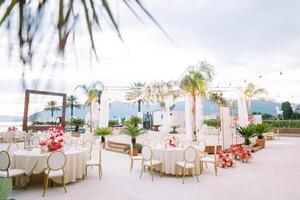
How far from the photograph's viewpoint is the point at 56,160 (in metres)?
4.30

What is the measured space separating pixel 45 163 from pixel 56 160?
448 millimetres

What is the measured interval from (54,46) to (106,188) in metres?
4.35

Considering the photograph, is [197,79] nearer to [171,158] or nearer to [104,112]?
[171,158]

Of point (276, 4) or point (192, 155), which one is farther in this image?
point (192, 155)

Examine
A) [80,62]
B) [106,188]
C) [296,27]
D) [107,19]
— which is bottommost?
[106,188]

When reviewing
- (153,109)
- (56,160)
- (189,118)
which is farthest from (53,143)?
(153,109)

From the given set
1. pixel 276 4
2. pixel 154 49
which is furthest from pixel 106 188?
pixel 276 4

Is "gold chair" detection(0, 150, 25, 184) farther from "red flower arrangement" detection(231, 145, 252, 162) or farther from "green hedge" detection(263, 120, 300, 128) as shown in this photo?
"green hedge" detection(263, 120, 300, 128)

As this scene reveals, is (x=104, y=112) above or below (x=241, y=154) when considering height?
above

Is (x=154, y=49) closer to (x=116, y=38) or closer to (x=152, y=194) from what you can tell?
(x=116, y=38)

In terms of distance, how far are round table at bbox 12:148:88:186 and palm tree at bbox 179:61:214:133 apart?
579 centimetres

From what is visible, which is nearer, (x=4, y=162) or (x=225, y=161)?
(x=4, y=162)

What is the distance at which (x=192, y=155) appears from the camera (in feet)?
16.5

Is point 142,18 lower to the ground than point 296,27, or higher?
lower
